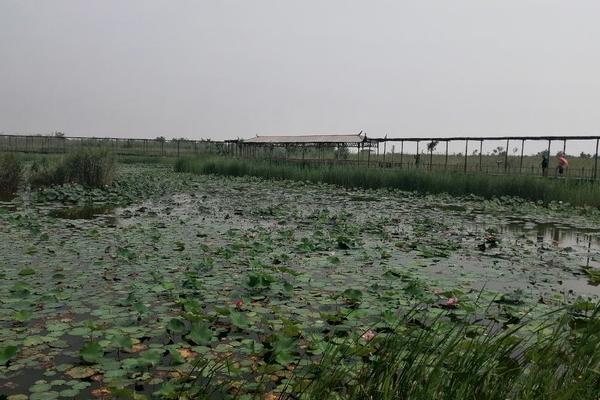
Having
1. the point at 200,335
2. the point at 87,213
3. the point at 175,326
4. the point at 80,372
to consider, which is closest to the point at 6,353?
the point at 80,372

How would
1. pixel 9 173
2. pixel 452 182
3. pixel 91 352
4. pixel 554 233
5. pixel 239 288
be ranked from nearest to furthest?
pixel 91 352, pixel 239 288, pixel 554 233, pixel 9 173, pixel 452 182

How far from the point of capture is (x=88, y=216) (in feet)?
31.8

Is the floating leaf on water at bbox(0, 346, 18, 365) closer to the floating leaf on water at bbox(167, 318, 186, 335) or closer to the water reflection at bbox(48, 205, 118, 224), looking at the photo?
the floating leaf on water at bbox(167, 318, 186, 335)

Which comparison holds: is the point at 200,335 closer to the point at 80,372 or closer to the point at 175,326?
the point at 175,326

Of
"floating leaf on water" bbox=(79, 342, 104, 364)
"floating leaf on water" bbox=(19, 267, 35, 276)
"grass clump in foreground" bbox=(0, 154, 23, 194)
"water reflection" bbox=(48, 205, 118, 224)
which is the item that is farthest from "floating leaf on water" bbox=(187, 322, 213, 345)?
"grass clump in foreground" bbox=(0, 154, 23, 194)

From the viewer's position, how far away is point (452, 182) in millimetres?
16484

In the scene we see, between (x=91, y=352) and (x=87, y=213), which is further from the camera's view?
(x=87, y=213)

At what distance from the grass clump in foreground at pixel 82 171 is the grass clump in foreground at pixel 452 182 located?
8.84 metres

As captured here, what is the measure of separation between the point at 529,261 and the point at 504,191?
9.50 meters

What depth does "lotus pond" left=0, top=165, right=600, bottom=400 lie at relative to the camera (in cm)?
291

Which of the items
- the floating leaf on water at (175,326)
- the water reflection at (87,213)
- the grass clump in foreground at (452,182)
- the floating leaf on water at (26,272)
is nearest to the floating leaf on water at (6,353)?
the floating leaf on water at (175,326)

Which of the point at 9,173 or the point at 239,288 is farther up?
the point at 9,173

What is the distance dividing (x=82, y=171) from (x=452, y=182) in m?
12.3

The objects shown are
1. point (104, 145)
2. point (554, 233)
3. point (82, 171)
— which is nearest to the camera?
point (554, 233)
